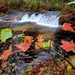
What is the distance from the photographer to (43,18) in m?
14.5

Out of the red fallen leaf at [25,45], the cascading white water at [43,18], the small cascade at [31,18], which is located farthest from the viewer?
the small cascade at [31,18]

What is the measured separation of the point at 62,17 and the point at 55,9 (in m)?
4.03

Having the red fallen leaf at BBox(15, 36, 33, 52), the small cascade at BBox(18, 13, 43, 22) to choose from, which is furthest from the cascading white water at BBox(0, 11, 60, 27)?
the red fallen leaf at BBox(15, 36, 33, 52)

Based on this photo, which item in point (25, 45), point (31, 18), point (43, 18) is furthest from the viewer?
point (31, 18)

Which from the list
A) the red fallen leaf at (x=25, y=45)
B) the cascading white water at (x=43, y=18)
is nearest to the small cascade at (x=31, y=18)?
the cascading white water at (x=43, y=18)

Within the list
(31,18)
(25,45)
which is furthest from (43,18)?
(25,45)

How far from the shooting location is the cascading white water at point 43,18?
13.7 metres

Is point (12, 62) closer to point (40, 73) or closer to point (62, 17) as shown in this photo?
point (40, 73)

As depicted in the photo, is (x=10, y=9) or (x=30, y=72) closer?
(x=30, y=72)

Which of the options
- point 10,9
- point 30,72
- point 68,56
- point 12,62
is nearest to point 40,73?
point 30,72

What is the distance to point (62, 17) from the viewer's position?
40.9ft

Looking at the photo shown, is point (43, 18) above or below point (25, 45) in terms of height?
below

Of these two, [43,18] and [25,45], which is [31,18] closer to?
[43,18]

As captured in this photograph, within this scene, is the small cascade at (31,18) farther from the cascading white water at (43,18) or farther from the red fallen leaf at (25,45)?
the red fallen leaf at (25,45)
